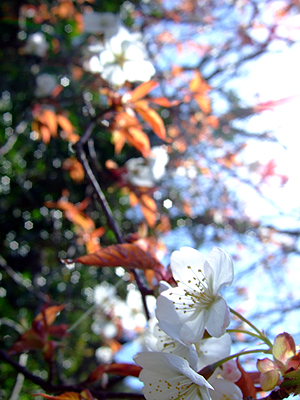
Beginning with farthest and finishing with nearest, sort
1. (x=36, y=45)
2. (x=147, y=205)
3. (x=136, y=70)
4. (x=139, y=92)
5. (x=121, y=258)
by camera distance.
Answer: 1. (x=36, y=45)
2. (x=147, y=205)
3. (x=136, y=70)
4. (x=139, y=92)
5. (x=121, y=258)

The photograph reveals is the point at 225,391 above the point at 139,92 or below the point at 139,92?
below

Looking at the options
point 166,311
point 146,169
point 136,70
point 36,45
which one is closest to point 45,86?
point 36,45

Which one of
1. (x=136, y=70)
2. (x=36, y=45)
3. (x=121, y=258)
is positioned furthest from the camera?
(x=36, y=45)

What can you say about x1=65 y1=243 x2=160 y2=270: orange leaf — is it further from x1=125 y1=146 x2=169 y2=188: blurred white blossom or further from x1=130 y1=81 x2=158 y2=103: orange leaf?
x1=125 y1=146 x2=169 y2=188: blurred white blossom

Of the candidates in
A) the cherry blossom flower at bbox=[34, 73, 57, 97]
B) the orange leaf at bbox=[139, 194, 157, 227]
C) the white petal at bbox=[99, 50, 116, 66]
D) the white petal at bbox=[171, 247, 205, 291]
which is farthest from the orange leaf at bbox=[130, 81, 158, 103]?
the cherry blossom flower at bbox=[34, 73, 57, 97]

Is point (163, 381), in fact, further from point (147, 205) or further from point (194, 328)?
point (147, 205)

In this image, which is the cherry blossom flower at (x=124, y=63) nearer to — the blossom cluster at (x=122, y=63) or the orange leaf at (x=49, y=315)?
the blossom cluster at (x=122, y=63)

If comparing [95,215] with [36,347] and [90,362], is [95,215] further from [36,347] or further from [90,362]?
[36,347]

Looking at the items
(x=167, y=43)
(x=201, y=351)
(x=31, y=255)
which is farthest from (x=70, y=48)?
(x=201, y=351)
